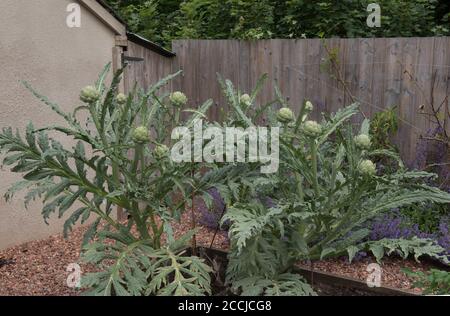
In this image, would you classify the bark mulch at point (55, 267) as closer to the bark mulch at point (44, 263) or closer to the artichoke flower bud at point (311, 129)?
the bark mulch at point (44, 263)

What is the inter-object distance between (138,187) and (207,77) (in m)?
3.90

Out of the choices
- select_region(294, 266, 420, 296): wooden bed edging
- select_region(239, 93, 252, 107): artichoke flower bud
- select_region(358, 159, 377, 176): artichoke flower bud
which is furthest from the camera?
select_region(239, 93, 252, 107): artichoke flower bud

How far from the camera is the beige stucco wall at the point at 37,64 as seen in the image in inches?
174

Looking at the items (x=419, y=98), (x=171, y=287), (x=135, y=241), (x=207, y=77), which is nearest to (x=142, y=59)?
(x=207, y=77)

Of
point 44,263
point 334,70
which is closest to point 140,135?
point 44,263

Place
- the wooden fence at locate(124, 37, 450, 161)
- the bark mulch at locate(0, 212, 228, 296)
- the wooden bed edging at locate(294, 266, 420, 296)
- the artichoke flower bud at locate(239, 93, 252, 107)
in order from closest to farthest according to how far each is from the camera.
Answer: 1. the wooden bed edging at locate(294, 266, 420, 296)
2. the artichoke flower bud at locate(239, 93, 252, 107)
3. the bark mulch at locate(0, 212, 228, 296)
4. the wooden fence at locate(124, 37, 450, 161)

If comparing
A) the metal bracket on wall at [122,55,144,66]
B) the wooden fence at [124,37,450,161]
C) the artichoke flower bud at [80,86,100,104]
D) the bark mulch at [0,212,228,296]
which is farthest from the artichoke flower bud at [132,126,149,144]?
the wooden fence at [124,37,450,161]

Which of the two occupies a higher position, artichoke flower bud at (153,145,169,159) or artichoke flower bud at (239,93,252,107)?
artichoke flower bud at (239,93,252,107)

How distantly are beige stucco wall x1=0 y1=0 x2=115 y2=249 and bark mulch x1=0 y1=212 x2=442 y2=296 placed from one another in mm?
207

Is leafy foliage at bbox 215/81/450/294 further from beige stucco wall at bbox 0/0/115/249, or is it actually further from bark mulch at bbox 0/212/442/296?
beige stucco wall at bbox 0/0/115/249

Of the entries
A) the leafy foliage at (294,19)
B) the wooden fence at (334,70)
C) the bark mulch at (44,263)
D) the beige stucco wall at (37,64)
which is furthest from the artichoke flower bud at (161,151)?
the leafy foliage at (294,19)

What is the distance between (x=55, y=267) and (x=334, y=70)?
3344 millimetres

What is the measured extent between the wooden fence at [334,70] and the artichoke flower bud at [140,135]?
324 cm

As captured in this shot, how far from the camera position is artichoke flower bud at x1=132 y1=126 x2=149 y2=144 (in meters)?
2.66
